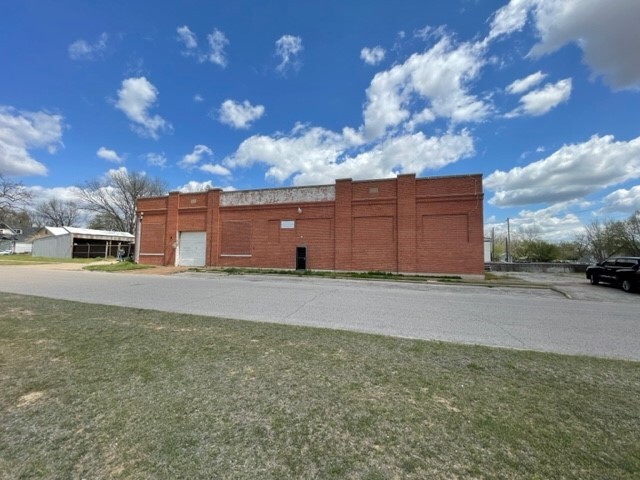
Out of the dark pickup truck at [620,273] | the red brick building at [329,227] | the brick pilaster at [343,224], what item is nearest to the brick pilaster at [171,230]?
the red brick building at [329,227]

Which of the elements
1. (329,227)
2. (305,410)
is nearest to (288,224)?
(329,227)

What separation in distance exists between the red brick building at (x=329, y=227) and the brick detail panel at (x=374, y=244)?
0.07m

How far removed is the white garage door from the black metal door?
347 inches

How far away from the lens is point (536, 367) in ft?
15.0

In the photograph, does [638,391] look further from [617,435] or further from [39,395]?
[39,395]

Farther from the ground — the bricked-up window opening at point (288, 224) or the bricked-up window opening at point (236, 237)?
the bricked-up window opening at point (288, 224)

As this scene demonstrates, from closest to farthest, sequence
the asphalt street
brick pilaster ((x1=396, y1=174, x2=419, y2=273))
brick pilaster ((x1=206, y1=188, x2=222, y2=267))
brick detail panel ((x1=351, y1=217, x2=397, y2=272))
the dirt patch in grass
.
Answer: the dirt patch in grass, the asphalt street, brick pilaster ((x1=396, y1=174, x2=419, y2=273)), brick detail panel ((x1=351, y1=217, x2=397, y2=272)), brick pilaster ((x1=206, y1=188, x2=222, y2=267))

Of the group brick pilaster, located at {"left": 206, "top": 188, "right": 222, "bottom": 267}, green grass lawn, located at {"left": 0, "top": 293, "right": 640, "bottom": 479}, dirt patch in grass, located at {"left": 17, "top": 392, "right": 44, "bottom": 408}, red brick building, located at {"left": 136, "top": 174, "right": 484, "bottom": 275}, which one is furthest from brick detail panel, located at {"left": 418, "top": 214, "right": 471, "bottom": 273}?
dirt patch in grass, located at {"left": 17, "top": 392, "right": 44, "bottom": 408}

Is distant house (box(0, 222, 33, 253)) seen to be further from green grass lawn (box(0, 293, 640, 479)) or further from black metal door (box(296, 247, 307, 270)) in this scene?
green grass lawn (box(0, 293, 640, 479))

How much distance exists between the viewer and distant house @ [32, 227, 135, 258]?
4078 cm

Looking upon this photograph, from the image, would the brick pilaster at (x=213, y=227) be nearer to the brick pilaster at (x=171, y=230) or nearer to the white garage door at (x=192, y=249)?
the white garage door at (x=192, y=249)

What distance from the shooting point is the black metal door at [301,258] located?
2492 cm

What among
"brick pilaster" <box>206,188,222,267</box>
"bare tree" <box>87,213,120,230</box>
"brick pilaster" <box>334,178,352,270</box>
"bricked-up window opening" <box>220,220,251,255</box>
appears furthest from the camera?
"bare tree" <box>87,213,120,230</box>

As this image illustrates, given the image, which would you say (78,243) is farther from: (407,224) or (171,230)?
(407,224)
